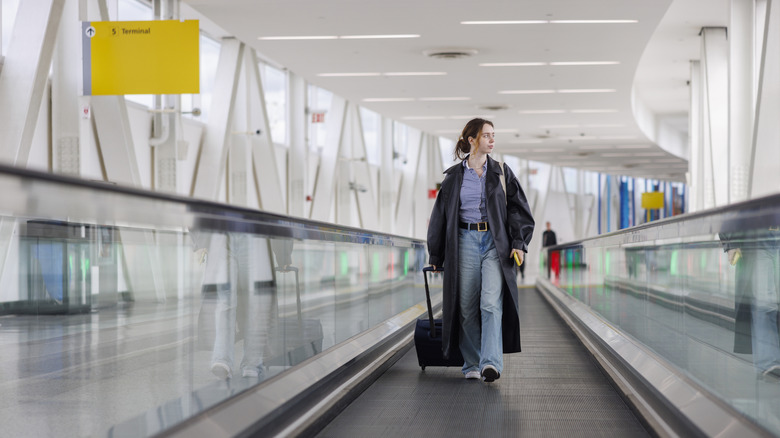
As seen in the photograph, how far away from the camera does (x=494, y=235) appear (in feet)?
20.4

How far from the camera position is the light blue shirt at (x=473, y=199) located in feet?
20.9

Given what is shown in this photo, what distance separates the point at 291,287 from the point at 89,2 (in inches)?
356

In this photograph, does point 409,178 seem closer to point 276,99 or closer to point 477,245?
point 276,99

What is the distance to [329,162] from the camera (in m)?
27.0

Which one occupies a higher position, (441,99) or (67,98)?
(441,99)

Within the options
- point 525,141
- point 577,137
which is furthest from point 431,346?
point 525,141

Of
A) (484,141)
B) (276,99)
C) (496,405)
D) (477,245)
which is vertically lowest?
(496,405)

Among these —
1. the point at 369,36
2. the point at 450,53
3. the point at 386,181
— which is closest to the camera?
the point at 369,36

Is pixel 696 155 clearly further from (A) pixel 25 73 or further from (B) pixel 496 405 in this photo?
(B) pixel 496 405

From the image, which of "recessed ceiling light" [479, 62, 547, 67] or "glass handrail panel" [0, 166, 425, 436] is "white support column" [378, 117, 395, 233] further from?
"glass handrail panel" [0, 166, 425, 436]

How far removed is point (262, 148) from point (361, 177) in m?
10.3

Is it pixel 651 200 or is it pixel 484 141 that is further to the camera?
pixel 651 200

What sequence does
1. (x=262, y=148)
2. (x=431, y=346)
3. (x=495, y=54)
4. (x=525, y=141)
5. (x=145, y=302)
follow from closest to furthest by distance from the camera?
1. (x=145, y=302)
2. (x=431, y=346)
3. (x=495, y=54)
4. (x=262, y=148)
5. (x=525, y=141)

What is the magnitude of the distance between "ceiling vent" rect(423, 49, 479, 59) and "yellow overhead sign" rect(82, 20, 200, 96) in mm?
8786
